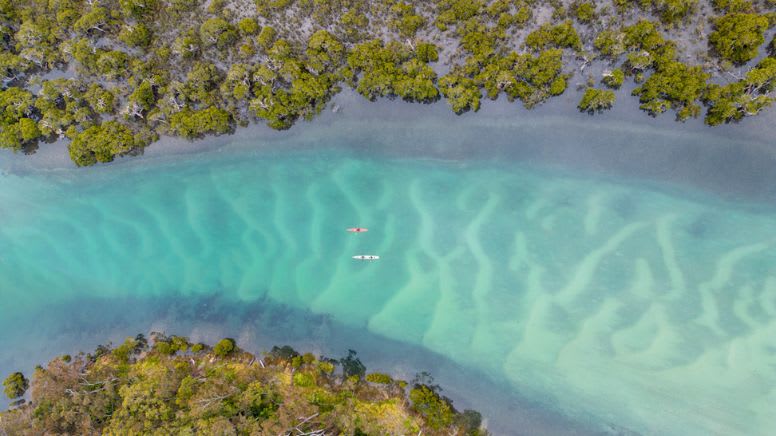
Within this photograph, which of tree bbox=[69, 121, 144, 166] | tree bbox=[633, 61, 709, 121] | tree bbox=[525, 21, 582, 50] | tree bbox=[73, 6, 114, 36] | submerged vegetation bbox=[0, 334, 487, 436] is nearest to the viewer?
submerged vegetation bbox=[0, 334, 487, 436]

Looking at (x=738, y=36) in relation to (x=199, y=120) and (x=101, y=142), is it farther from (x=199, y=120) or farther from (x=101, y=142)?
(x=101, y=142)

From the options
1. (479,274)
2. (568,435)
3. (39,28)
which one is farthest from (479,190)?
(39,28)

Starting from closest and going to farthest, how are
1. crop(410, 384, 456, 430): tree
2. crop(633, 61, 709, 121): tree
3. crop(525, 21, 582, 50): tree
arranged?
crop(633, 61, 709, 121): tree
crop(525, 21, 582, 50): tree
crop(410, 384, 456, 430): tree

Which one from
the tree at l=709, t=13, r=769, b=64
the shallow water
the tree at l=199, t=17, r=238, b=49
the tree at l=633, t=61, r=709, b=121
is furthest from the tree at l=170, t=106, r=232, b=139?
the tree at l=709, t=13, r=769, b=64

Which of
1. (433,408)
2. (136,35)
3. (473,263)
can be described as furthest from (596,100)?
(136,35)

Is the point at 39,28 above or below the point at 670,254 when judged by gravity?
above

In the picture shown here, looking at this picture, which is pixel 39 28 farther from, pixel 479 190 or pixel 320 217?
pixel 479 190

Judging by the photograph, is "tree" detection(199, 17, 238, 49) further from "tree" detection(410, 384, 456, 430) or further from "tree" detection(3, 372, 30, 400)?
"tree" detection(3, 372, 30, 400)
